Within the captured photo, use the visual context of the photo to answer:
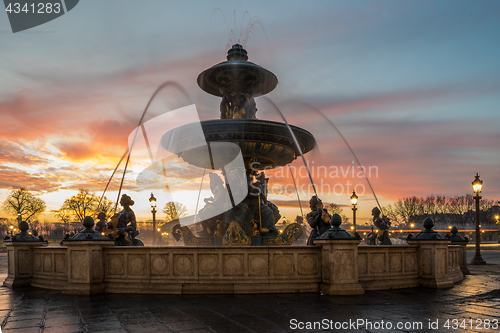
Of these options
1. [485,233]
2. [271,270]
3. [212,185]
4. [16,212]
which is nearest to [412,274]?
[271,270]

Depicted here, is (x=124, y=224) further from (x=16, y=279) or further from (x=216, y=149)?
(x=216, y=149)

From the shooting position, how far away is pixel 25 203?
197ft

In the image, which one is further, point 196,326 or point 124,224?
point 124,224

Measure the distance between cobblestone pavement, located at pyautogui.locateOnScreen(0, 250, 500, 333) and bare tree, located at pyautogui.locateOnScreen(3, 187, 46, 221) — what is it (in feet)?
197

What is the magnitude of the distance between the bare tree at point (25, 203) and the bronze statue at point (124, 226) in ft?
191

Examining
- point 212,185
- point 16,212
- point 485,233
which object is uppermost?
point 212,185

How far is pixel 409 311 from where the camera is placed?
6.01m

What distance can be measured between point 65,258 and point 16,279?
1.94 metres

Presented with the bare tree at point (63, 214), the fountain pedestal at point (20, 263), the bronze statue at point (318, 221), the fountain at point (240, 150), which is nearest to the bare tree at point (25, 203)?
the bare tree at point (63, 214)

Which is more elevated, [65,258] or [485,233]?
[65,258]

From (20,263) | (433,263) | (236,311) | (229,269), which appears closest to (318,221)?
(433,263)

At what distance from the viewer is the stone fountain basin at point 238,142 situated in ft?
38.0

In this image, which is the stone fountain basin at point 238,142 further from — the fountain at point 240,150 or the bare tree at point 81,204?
the bare tree at point 81,204

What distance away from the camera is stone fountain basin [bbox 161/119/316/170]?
38.0ft
